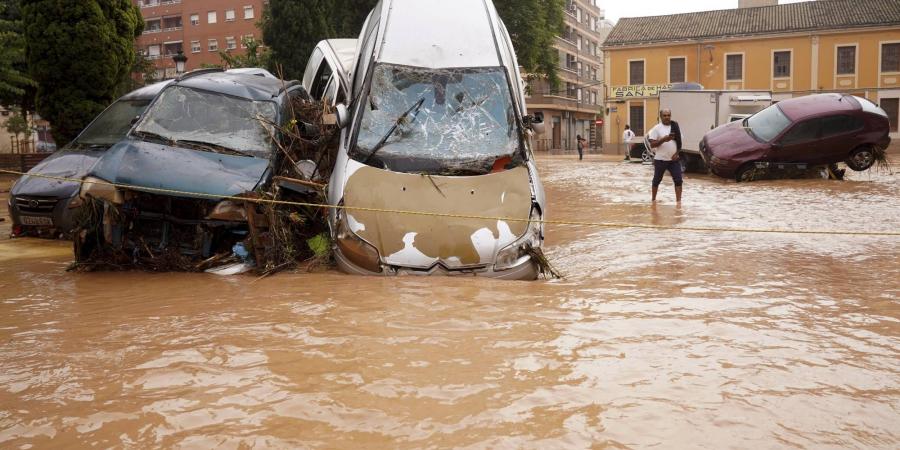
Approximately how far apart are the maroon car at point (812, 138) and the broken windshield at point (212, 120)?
41.3ft

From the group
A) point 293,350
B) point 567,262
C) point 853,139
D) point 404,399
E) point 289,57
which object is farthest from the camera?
point 289,57

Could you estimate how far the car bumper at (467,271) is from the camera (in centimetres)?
648

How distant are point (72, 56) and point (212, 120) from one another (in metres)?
10.8

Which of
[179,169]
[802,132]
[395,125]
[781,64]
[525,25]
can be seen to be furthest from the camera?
[781,64]

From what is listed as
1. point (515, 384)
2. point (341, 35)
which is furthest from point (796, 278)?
point (341, 35)

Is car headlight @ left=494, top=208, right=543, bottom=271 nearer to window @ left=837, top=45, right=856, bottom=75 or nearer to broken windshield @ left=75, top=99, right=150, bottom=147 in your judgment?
broken windshield @ left=75, top=99, right=150, bottom=147

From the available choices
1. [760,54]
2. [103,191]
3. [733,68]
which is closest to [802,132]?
[103,191]

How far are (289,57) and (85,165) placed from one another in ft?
55.1

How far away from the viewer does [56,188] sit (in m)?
9.05

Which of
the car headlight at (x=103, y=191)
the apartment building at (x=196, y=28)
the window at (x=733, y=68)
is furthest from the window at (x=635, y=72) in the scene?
the car headlight at (x=103, y=191)

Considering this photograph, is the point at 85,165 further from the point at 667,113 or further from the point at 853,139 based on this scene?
the point at 853,139

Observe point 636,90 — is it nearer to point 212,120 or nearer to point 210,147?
point 212,120

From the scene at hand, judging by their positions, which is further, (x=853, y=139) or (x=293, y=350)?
(x=853, y=139)

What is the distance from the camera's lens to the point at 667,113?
12.8 metres
